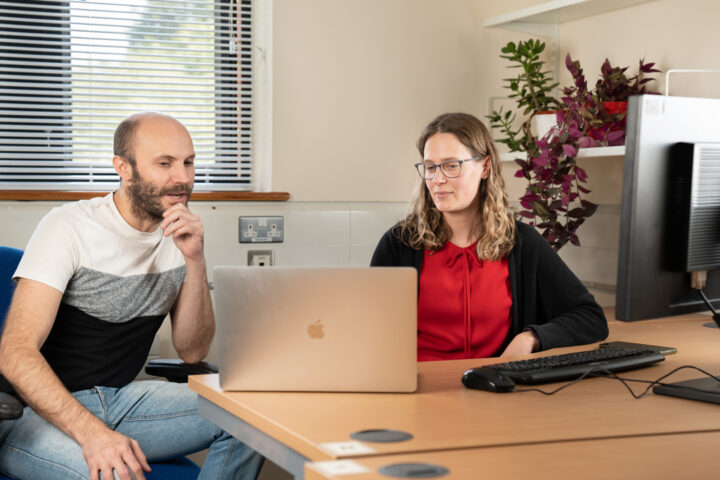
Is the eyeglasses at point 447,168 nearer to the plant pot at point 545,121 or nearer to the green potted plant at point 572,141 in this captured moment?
the green potted plant at point 572,141

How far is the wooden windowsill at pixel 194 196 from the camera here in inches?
108

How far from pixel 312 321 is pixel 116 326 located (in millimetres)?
859

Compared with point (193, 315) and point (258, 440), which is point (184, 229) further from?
point (258, 440)

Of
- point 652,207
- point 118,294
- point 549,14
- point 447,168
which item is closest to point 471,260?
point 447,168

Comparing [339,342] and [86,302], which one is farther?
[86,302]

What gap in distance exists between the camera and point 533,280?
227cm

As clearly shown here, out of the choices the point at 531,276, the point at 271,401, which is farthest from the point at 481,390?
the point at 531,276

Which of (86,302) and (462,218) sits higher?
(462,218)

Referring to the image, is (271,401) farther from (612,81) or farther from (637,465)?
(612,81)

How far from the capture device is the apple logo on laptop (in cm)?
144

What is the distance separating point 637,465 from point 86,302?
1445mm

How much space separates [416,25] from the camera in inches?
131

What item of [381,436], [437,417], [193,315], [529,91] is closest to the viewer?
[381,436]

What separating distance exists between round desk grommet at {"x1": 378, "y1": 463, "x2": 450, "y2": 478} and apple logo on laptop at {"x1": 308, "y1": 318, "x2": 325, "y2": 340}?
0.39 metres
